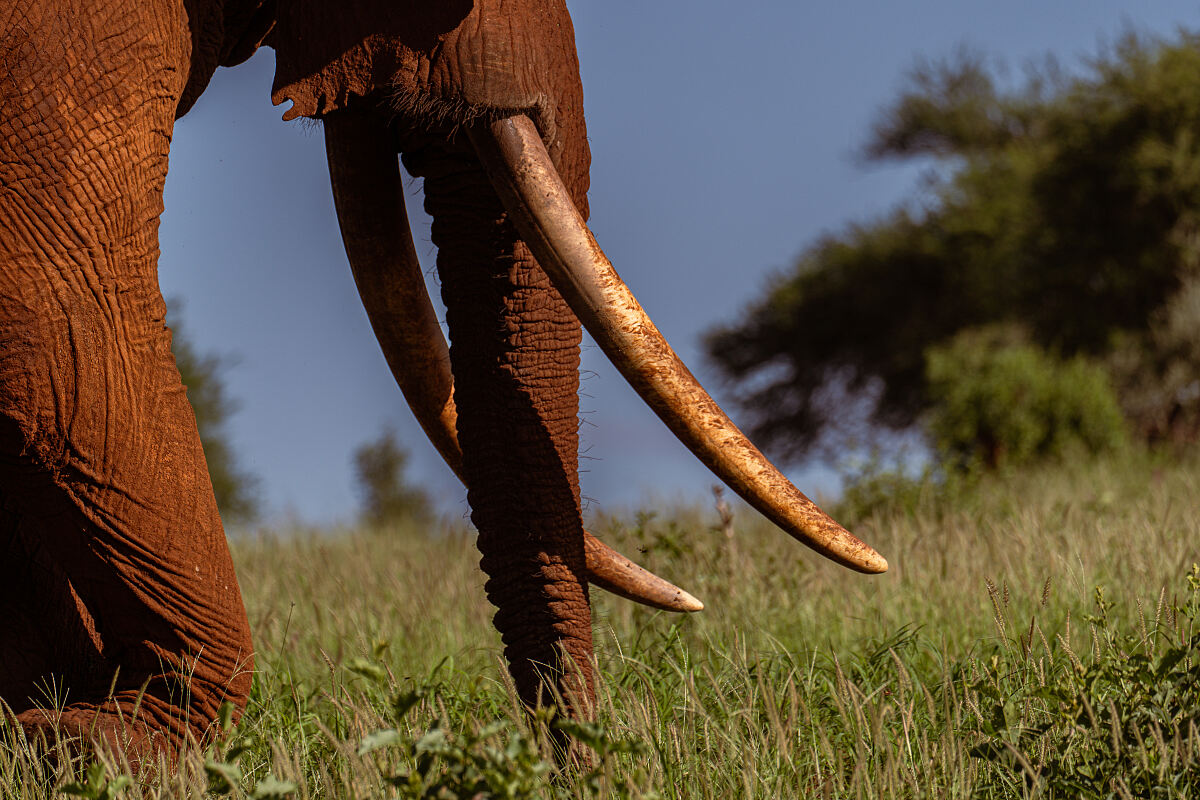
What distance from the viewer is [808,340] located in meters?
26.5

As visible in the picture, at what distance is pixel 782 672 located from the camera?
400cm

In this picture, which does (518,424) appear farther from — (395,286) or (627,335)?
(395,286)

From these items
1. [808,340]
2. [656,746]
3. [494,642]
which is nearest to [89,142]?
[656,746]

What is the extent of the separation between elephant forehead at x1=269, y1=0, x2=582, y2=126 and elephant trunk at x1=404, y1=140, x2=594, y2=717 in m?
0.25

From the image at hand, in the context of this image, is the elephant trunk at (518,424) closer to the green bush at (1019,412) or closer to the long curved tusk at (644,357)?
the long curved tusk at (644,357)

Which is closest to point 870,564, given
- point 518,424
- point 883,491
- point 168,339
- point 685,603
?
point 685,603

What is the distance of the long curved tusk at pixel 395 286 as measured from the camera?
365cm

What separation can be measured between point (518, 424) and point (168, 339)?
2.95ft

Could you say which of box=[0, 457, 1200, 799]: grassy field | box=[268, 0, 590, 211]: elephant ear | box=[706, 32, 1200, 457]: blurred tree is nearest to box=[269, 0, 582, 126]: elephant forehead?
box=[268, 0, 590, 211]: elephant ear

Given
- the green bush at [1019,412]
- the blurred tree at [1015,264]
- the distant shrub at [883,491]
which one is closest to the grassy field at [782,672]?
the distant shrub at [883,491]

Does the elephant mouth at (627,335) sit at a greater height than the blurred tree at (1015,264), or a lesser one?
lesser

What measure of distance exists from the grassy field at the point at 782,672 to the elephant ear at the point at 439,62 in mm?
1414

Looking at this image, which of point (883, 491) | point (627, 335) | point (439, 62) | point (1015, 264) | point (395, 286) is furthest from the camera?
point (1015, 264)

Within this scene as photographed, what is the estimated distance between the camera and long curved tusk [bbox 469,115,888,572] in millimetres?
3016
